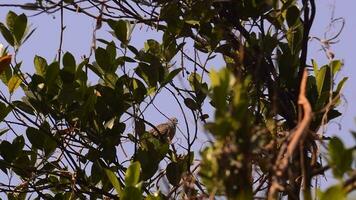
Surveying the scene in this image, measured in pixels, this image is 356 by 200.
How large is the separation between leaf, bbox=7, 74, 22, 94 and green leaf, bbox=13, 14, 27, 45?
0.48ft

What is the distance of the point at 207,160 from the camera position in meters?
1.31

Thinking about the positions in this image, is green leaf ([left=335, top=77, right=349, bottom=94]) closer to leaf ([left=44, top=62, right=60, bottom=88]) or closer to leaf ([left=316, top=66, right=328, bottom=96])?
leaf ([left=316, top=66, right=328, bottom=96])

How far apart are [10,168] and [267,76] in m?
0.88

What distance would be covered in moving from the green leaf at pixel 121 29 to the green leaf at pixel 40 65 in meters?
0.25

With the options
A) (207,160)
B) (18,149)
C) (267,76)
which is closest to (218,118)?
(207,160)

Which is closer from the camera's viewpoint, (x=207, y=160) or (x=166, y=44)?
(x=207, y=160)

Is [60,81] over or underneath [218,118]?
over

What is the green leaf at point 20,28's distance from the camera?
104 inches

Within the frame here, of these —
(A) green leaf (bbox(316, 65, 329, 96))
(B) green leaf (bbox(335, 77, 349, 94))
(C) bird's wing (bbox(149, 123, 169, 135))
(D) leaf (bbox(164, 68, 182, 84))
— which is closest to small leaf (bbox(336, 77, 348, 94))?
(B) green leaf (bbox(335, 77, 349, 94))

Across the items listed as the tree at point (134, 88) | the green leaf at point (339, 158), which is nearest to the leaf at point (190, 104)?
the tree at point (134, 88)

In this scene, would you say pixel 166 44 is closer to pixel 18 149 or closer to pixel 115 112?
pixel 115 112

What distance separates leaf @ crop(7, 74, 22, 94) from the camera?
2.73 m

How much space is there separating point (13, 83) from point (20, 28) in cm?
20

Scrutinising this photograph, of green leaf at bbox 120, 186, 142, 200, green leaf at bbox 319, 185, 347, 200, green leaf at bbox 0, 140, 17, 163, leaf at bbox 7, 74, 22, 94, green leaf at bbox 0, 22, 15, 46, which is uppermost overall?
green leaf at bbox 0, 22, 15, 46
